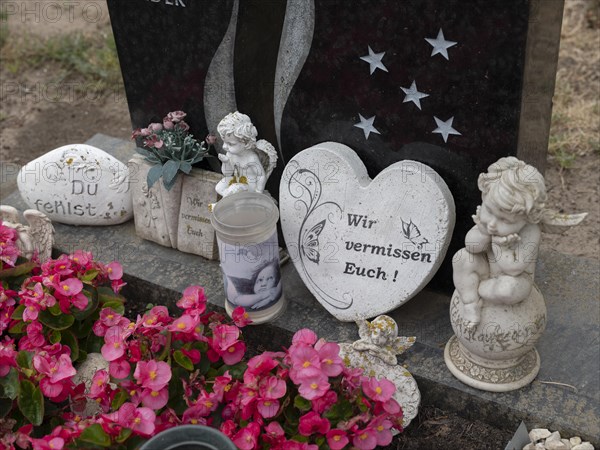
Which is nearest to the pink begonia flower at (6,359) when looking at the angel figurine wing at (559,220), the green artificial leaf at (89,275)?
the green artificial leaf at (89,275)

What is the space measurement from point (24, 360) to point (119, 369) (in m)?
0.35

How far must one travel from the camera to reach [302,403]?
2.36 metres

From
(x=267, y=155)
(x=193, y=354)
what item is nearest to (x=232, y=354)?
(x=193, y=354)

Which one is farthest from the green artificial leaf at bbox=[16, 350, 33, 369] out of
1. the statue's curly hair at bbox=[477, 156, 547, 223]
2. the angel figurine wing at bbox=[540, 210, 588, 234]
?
the angel figurine wing at bbox=[540, 210, 588, 234]

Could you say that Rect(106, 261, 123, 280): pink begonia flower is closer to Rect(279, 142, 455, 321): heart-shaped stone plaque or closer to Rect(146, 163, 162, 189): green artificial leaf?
Rect(146, 163, 162, 189): green artificial leaf

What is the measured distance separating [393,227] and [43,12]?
4132mm

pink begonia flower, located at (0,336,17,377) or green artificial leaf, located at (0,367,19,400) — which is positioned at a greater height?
pink begonia flower, located at (0,336,17,377)

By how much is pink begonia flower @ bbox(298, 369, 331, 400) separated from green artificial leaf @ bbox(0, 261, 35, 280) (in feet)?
4.13

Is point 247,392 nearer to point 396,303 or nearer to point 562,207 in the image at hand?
point 396,303

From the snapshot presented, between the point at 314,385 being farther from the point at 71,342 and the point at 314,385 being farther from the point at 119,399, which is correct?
the point at 71,342

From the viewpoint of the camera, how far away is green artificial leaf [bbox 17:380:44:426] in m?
2.47

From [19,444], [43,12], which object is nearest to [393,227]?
[19,444]

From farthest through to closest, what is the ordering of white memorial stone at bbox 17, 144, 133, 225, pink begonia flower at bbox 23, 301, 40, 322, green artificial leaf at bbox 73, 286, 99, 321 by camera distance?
1. white memorial stone at bbox 17, 144, 133, 225
2. green artificial leaf at bbox 73, 286, 99, 321
3. pink begonia flower at bbox 23, 301, 40, 322

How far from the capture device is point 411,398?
2.65 meters
